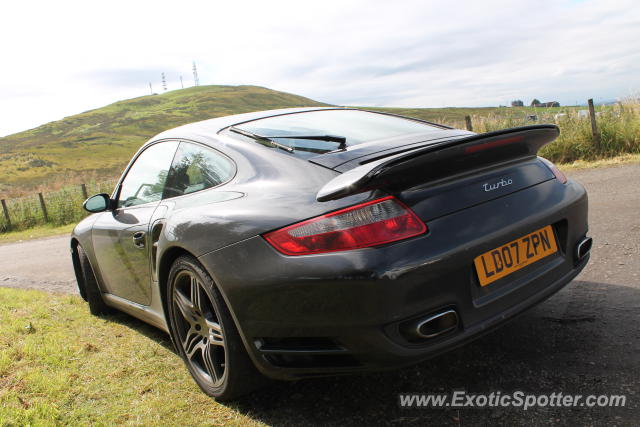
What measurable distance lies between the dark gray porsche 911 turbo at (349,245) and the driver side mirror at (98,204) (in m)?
0.89

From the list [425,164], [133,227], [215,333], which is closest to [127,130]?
[133,227]

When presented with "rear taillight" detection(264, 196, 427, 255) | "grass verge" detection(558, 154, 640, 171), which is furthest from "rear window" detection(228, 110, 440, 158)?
"grass verge" detection(558, 154, 640, 171)

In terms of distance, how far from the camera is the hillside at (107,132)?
75062mm

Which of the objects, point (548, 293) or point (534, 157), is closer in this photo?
point (548, 293)

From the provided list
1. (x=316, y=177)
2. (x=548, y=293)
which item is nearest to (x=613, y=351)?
(x=548, y=293)

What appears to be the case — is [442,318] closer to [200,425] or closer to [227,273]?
[227,273]

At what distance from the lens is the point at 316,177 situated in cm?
224

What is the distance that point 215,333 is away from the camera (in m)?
2.54

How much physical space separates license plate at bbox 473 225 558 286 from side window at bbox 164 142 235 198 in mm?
1281

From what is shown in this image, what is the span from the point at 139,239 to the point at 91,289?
147 centimetres

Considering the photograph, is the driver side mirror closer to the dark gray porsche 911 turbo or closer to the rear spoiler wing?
the dark gray porsche 911 turbo

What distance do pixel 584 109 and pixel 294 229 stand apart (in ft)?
34.8

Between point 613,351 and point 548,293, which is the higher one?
point 548,293

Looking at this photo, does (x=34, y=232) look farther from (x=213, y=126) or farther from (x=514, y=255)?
(x=514, y=255)
